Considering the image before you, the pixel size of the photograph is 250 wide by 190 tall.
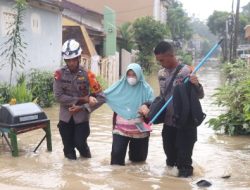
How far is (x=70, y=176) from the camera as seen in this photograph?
6754 millimetres

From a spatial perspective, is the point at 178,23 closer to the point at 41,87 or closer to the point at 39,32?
the point at 39,32

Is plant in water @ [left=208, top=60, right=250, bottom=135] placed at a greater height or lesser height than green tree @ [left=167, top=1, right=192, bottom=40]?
lesser

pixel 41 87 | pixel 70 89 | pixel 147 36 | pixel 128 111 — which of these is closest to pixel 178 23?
pixel 147 36

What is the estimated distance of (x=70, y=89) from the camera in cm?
743

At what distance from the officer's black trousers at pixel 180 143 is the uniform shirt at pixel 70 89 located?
3.81 feet

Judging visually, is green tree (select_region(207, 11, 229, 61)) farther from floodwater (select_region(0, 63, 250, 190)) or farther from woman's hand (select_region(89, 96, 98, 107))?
woman's hand (select_region(89, 96, 98, 107))

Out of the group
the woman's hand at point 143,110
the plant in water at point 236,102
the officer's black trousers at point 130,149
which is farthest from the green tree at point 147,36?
the woman's hand at point 143,110

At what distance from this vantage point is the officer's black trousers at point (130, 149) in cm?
725

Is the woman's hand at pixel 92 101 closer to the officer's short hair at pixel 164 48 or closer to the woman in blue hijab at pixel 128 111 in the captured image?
the woman in blue hijab at pixel 128 111

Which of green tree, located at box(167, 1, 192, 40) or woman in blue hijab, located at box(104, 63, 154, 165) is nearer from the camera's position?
woman in blue hijab, located at box(104, 63, 154, 165)

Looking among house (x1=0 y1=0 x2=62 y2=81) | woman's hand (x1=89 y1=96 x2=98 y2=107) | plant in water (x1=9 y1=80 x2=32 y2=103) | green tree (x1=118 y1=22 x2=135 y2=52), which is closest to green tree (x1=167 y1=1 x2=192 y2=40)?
green tree (x1=118 y1=22 x2=135 y2=52)

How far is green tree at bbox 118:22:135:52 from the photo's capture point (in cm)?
3359

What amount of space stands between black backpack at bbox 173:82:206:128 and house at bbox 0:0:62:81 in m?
8.45

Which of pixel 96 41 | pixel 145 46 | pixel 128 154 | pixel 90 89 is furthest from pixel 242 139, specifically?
pixel 145 46
